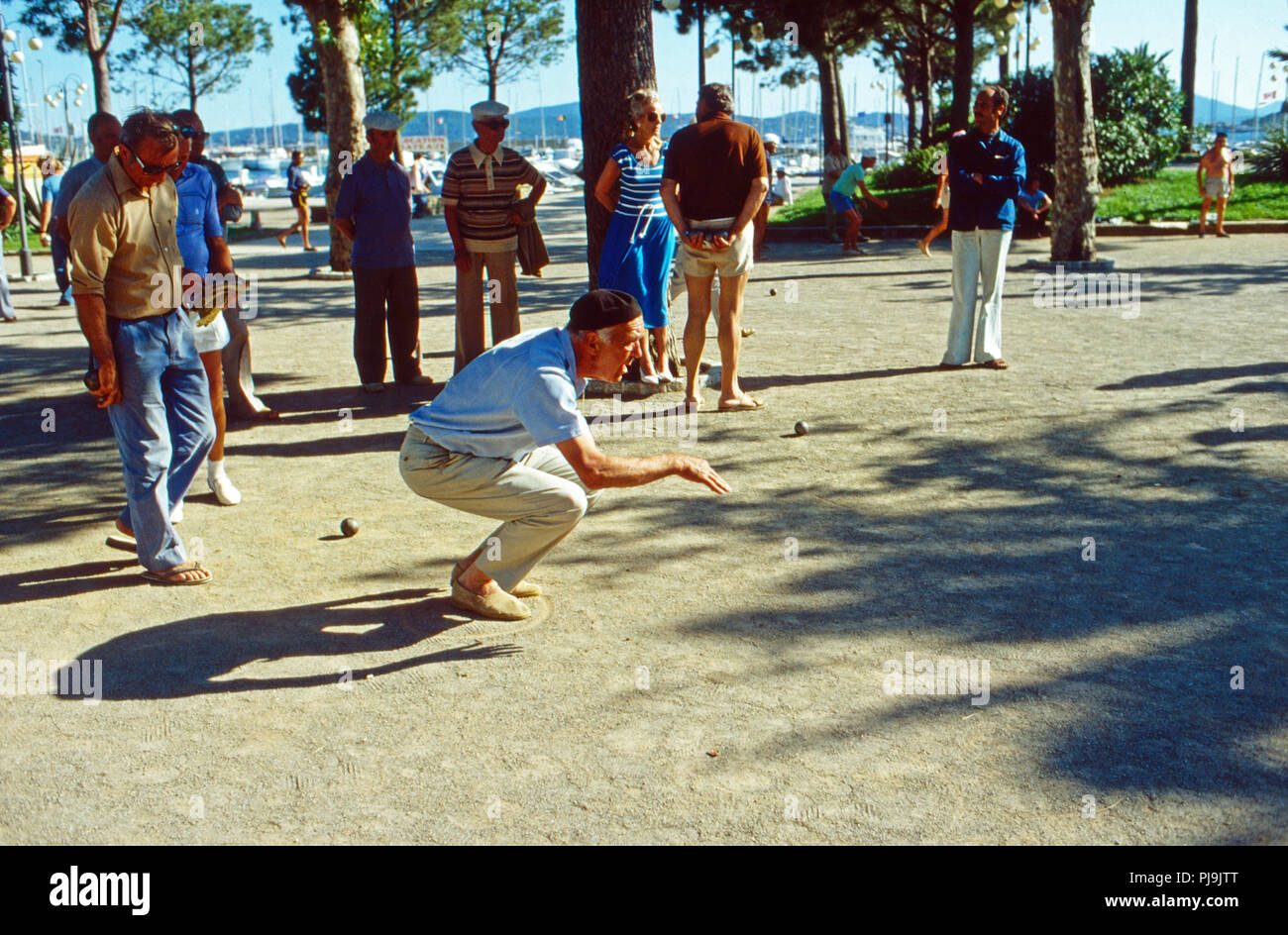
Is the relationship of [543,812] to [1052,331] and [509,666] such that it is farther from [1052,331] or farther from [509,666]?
[1052,331]

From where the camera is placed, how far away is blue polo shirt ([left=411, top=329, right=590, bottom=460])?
14.6ft

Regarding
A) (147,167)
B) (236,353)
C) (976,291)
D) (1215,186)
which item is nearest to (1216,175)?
(1215,186)

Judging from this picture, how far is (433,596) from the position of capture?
213 inches

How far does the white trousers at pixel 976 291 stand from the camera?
970 centimetres

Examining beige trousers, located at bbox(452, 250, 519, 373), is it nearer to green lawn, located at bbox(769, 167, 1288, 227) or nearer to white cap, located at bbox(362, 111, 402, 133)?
white cap, located at bbox(362, 111, 402, 133)

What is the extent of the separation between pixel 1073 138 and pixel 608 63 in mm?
9560

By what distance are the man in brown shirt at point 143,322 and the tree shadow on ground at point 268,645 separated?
2.08ft

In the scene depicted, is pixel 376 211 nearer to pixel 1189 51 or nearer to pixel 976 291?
pixel 976 291

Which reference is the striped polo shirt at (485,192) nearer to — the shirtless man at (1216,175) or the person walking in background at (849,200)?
the person walking in background at (849,200)

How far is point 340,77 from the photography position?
722 inches

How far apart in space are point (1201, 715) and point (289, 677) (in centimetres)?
313

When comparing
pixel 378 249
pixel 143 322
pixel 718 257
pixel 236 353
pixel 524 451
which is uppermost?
pixel 378 249

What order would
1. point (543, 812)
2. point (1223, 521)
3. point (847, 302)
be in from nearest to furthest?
point (543, 812) → point (1223, 521) → point (847, 302)

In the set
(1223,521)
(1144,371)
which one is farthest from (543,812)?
(1144,371)
